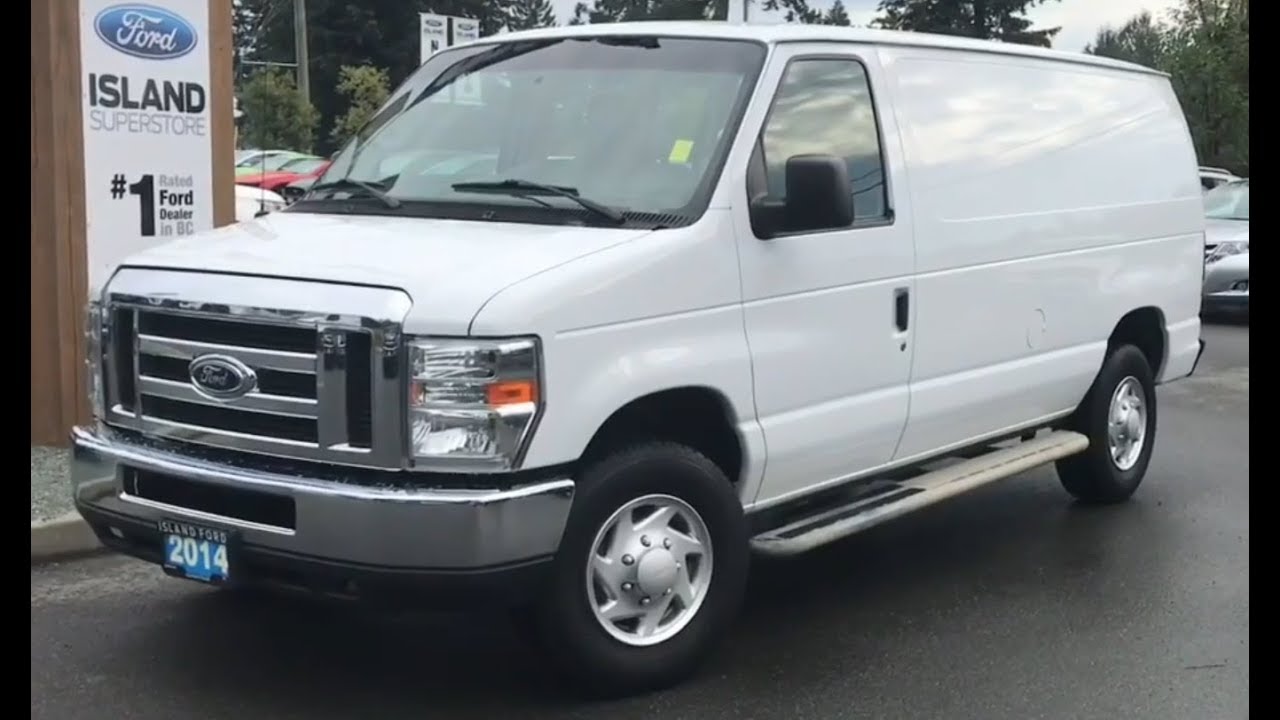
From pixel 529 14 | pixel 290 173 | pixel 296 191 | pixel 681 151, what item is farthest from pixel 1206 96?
pixel 529 14

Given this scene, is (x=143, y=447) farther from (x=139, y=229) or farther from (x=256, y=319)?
(x=139, y=229)

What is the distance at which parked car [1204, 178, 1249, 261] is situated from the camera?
51.3 ft

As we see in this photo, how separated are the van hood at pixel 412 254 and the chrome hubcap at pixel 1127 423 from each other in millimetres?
3719

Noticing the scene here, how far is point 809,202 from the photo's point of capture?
500 cm

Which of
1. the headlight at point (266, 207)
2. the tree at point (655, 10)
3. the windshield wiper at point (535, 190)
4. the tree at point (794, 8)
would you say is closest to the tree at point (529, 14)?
the tree at point (655, 10)

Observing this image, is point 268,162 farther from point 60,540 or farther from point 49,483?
point 60,540

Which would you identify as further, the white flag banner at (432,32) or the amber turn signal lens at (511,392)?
the white flag banner at (432,32)

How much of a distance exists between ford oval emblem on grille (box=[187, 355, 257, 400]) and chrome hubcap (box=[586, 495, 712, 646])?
1.19 metres

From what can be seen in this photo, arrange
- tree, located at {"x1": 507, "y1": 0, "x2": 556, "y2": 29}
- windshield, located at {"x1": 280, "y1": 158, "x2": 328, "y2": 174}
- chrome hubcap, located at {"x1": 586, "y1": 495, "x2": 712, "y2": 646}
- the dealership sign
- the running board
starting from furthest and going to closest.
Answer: tree, located at {"x1": 507, "y1": 0, "x2": 556, "y2": 29}, windshield, located at {"x1": 280, "y1": 158, "x2": 328, "y2": 174}, the dealership sign, the running board, chrome hubcap, located at {"x1": 586, "y1": 495, "x2": 712, "y2": 646}

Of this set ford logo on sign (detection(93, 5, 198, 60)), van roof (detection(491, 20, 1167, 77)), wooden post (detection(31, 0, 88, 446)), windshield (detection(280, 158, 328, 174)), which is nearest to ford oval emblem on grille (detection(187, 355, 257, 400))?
van roof (detection(491, 20, 1167, 77))

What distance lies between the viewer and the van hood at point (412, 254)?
166 inches

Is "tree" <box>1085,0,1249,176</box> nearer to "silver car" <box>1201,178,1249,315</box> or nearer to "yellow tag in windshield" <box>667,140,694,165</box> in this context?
"silver car" <box>1201,178,1249,315</box>

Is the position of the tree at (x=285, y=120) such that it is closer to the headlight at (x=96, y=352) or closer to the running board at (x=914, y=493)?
the running board at (x=914, y=493)
